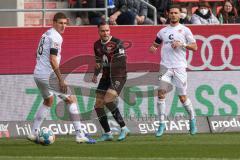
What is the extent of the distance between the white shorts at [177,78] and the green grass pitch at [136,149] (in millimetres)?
1025

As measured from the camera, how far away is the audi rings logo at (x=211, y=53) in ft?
69.8

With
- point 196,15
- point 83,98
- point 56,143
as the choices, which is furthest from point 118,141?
point 196,15

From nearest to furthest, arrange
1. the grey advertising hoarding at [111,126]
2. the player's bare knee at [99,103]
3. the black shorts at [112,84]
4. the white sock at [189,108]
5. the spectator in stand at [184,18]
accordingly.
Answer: the black shorts at [112,84]
the player's bare knee at [99,103]
the white sock at [189,108]
the grey advertising hoarding at [111,126]
the spectator in stand at [184,18]

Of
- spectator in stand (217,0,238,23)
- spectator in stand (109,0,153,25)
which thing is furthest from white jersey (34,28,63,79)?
spectator in stand (217,0,238,23)

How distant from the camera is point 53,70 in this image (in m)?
17.1

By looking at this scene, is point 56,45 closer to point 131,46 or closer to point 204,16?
point 131,46

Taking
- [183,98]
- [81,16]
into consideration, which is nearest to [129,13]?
[81,16]

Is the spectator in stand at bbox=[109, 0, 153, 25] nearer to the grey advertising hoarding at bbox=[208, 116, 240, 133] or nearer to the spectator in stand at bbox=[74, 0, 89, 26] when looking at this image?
the spectator in stand at bbox=[74, 0, 89, 26]

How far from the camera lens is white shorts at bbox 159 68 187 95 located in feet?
62.6

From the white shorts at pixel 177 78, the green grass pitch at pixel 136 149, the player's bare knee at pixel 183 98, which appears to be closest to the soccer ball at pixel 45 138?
the green grass pitch at pixel 136 149

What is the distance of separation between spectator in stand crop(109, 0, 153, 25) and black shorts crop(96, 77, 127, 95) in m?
3.69

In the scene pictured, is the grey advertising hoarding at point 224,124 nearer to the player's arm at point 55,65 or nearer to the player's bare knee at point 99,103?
the player's bare knee at point 99,103

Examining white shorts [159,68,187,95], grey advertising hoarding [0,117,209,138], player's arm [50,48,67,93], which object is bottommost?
grey advertising hoarding [0,117,209,138]

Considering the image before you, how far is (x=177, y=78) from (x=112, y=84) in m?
1.74
